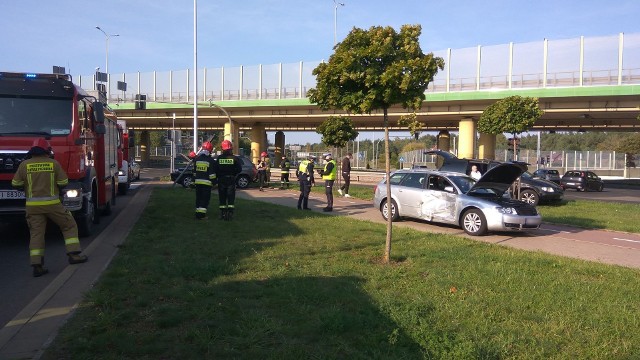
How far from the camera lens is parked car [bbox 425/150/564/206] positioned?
18.7 metres

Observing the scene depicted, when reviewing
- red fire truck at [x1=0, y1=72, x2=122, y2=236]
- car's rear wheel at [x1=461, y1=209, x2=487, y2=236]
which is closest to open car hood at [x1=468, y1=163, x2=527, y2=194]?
car's rear wheel at [x1=461, y1=209, x2=487, y2=236]

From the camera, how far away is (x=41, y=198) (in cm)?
742

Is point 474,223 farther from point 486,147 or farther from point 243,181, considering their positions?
point 486,147

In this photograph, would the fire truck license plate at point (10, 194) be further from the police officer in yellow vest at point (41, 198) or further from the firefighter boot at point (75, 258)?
the firefighter boot at point (75, 258)

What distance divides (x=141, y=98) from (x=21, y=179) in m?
29.2

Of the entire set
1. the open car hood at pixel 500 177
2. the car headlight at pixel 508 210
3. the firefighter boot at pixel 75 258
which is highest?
the open car hood at pixel 500 177

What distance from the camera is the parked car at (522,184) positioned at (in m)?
18.7

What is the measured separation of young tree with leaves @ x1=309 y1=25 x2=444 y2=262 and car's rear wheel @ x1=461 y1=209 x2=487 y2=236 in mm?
4703

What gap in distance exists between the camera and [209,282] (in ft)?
21.4

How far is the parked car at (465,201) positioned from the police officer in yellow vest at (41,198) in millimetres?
6207

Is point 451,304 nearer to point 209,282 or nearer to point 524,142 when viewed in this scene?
point 209,282


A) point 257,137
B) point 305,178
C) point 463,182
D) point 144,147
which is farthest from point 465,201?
point 144,147

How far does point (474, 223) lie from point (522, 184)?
9145mm

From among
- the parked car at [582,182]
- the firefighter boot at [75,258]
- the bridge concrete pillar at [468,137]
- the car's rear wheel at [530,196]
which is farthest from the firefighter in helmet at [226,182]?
the parked car at [582,182]
